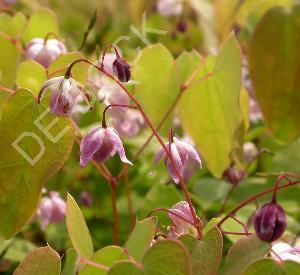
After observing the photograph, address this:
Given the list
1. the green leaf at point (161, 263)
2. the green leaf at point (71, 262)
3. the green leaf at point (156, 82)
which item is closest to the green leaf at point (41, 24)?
the green leaf at point (156, 82)

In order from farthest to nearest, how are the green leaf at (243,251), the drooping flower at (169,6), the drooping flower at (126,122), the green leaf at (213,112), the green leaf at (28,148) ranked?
1. the drooping flower at (169,6)
2. the drooping flower at (126,122)
3. the green leaf at (213,112)
4. the green leaf at (28,148)
5. the green leaf at (243,251)

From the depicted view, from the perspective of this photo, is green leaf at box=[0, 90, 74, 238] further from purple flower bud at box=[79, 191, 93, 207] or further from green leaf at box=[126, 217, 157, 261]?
purple flower bud at box=[79, 191, 93, 207]

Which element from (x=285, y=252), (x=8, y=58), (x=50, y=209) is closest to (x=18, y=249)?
(x=50, y=209)

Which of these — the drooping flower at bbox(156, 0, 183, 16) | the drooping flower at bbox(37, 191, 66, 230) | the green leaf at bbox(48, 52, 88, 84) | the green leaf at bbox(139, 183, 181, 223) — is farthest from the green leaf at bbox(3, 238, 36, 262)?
the drooping flower at bbox(156, 0, 183, 16)

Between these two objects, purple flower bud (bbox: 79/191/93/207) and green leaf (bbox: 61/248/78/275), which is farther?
purple flower bud (bbox: 79/191/93/207)

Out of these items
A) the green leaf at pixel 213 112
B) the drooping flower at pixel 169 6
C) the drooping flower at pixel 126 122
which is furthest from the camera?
the drooping flower at pixel 169 6

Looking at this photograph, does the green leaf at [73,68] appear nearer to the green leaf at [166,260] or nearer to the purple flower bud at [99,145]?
the purple flower bud at [99,145]

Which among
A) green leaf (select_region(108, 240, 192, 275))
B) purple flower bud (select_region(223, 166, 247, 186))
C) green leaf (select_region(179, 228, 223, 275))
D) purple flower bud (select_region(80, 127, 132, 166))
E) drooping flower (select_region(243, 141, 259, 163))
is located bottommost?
drooping flower (select_region(243, 141, 259, 163))
